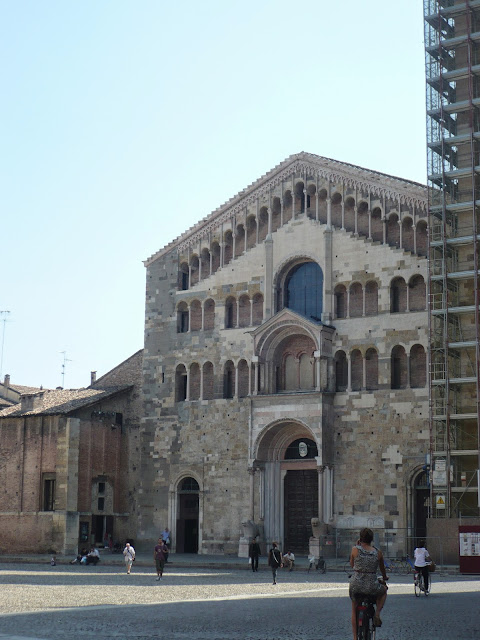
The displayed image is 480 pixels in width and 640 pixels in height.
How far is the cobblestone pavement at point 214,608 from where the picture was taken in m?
16.3

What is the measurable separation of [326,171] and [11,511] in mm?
22163

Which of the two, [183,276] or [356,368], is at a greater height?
[183,276]

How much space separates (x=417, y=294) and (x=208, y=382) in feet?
36.5

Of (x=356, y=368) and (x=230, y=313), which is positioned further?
(x=230, y=313)

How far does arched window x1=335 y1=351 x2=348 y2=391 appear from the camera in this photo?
42.3 m

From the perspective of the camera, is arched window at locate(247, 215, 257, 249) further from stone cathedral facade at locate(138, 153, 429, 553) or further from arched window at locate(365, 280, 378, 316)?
arched window at locate(365, 280, 378, 316)

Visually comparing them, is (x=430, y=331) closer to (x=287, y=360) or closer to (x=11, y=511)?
(x=287, y=360)

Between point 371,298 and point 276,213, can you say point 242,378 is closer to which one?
point 371,298

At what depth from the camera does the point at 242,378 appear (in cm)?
4494

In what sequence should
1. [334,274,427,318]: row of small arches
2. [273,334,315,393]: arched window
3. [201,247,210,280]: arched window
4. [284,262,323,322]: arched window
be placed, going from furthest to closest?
[201,247,210,280]: arched window < [284,262,323,322]: arched window < [273,334,315,393]: arched window < [334,274,427,318]: row of small arches

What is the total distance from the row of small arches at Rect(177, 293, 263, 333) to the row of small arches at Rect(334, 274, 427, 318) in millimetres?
4162

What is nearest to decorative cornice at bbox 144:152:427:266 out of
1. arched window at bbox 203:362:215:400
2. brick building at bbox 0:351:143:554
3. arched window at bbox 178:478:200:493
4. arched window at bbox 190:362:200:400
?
arched window at bbox 190:362:200:400

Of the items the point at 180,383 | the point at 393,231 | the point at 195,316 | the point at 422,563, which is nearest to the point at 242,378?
the point at 180,383

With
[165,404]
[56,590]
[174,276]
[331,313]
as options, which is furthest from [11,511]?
[56,590]
